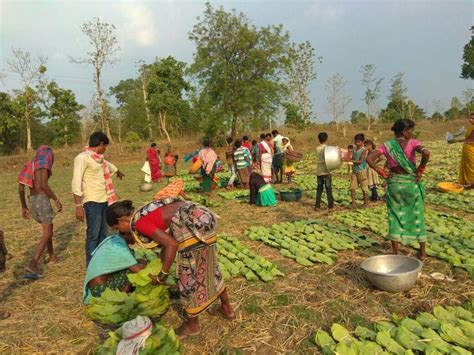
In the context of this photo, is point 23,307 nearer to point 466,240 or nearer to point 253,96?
point 466,240

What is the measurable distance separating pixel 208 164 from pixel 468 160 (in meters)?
6.39

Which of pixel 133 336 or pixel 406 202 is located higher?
pixel 406 202

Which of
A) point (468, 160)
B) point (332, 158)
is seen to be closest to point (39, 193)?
point (332, 158)

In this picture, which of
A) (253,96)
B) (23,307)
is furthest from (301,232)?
(253,96)

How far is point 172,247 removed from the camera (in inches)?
110

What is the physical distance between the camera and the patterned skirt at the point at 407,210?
14.5 feet

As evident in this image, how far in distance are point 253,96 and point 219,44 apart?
4255 millimetres

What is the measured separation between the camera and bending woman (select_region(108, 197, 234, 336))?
2.81 m

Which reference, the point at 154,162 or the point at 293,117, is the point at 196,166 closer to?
the point at 154,162

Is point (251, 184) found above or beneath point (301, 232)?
above

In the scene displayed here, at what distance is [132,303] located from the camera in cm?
262

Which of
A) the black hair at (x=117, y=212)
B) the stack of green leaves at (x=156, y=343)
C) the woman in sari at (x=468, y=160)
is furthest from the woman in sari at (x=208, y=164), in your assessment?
the stack of green leaves at (x=156, y=343)

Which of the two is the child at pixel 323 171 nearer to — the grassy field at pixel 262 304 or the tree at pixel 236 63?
the grassy field at pixel 262 304

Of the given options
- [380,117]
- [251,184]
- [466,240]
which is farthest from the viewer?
[380,117]
